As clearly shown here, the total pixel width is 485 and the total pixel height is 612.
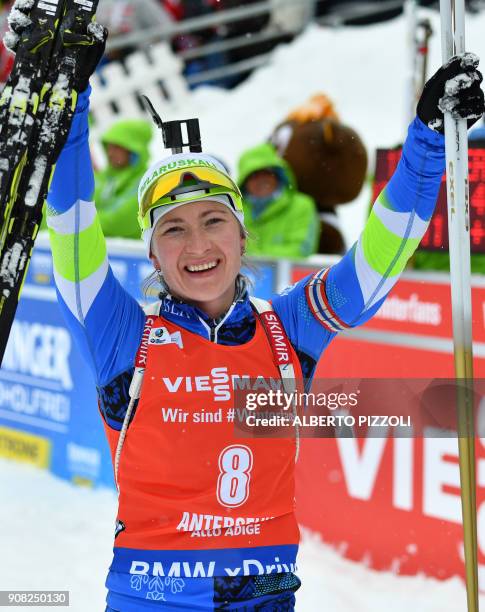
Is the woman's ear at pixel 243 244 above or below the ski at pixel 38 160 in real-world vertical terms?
above

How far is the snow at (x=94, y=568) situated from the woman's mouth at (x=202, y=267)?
2.28 metres

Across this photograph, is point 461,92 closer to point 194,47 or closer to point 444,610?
point 444,610

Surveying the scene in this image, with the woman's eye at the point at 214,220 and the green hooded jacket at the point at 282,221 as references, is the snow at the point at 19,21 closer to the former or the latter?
the woman's eye at the point at 214,220

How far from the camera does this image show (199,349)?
8.60 ft

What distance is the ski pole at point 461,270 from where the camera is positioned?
8.21ft

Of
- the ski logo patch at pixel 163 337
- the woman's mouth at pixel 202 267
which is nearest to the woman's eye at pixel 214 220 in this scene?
the woman's mouth at pixel 202 267

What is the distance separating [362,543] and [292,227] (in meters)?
2.40

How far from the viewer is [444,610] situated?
4.36 m

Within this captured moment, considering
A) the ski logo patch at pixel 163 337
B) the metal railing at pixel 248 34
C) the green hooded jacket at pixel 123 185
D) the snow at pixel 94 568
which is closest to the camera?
the ski logo patch at pixel 163 337

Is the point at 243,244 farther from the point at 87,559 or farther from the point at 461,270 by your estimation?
the point at 87,559

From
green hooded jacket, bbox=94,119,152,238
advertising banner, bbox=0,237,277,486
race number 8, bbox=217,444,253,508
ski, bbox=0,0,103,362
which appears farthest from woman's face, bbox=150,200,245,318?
green hooded jacket, bbox=94,119,152,238

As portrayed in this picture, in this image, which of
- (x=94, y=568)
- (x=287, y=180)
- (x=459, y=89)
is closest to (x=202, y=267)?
(x=459, y=89)

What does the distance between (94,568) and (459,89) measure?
329cm

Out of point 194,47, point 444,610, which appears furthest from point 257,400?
point 194,47
